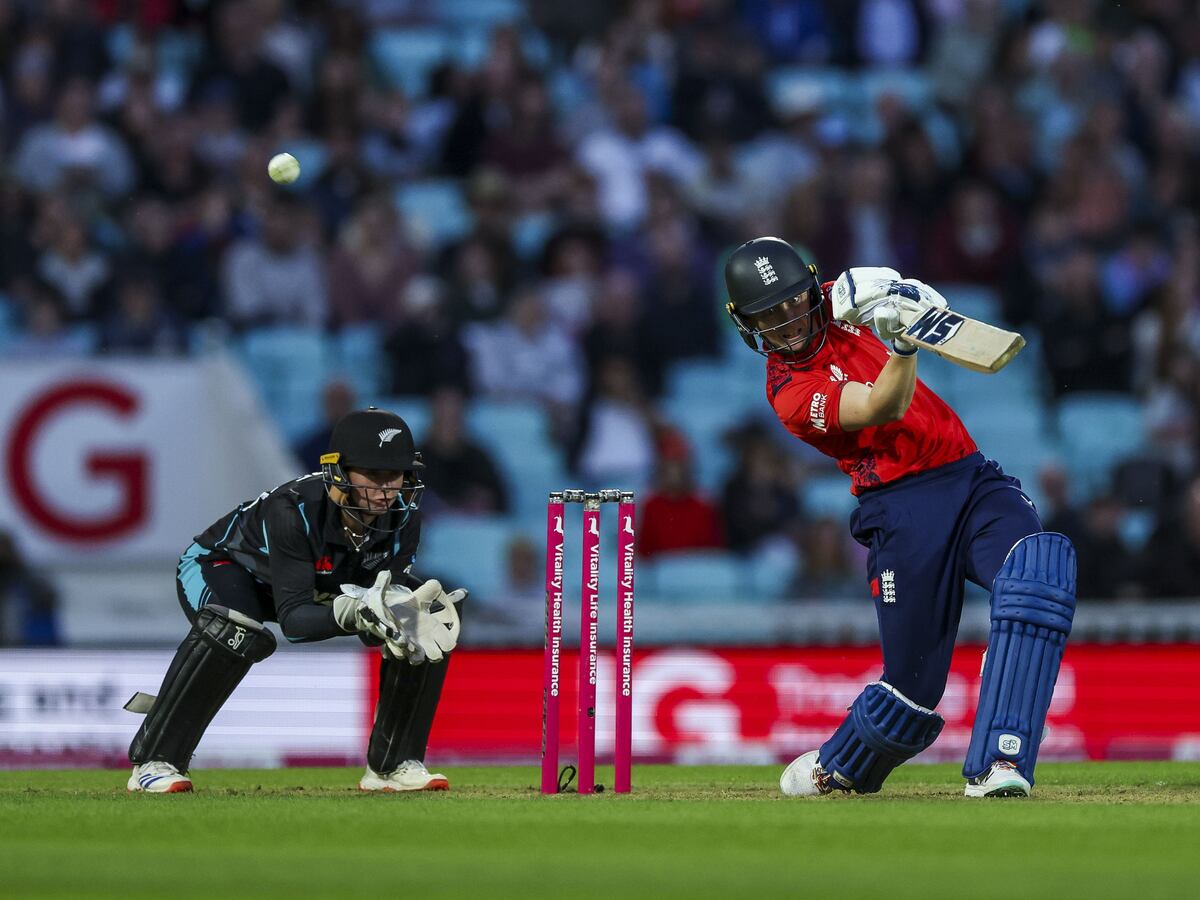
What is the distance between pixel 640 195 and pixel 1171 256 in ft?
11.8

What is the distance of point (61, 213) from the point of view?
42.7ft

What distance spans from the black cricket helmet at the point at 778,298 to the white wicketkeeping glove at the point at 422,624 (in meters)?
1.33

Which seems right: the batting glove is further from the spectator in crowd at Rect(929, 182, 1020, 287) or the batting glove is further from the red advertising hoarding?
the spectator in crowd at Rect(929, 182, 1020, 287)

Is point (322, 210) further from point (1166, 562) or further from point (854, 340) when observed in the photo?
point (854, 340)

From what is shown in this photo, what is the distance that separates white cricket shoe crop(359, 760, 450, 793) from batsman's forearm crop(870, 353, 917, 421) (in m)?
2.00

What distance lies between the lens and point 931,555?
6676 mm

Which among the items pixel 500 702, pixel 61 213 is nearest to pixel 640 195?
pixel 61 213

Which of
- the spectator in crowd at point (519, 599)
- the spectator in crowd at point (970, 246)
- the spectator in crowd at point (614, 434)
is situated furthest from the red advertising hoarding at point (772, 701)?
the spectator in crowd at point (970, 246)

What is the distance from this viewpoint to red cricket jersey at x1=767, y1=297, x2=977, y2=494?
6.68 metres

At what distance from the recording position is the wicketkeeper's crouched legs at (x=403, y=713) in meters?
7.12

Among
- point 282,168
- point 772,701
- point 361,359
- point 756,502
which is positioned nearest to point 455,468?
point 361,359

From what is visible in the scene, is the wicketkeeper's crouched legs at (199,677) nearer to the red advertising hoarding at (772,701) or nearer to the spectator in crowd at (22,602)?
the red advertising hoarding at (772,701)

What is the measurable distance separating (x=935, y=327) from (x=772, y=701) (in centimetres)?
419

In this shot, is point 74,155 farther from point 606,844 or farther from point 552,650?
point 606,844
